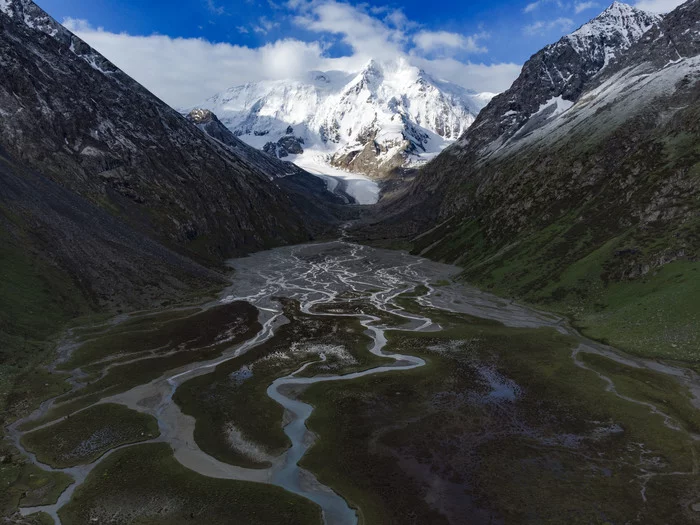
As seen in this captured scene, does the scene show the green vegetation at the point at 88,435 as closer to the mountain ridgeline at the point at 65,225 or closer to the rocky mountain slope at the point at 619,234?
the mountain ridgeline at the point at 65,225

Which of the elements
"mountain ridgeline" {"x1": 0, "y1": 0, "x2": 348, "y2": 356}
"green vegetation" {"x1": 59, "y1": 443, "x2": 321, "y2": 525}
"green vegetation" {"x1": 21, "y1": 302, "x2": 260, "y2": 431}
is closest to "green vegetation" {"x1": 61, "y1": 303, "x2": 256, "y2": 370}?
"green vegetation" {"x1": 21, "y1": 302, "x2": 260, "y2": 431}

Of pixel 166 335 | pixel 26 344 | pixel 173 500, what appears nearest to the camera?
pixel 173 500

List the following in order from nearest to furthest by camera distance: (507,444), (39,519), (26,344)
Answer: (39,519)
(507,444)
(26,344)

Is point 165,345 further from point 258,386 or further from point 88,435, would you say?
point 88,435

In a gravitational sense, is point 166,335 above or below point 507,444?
above

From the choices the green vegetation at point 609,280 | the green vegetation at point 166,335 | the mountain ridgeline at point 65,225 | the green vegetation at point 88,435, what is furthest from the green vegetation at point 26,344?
the green vegetation at point 609,280

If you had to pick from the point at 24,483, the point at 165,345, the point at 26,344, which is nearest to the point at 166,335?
the point at 165,345

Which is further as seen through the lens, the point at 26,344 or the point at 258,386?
the point at 26,344

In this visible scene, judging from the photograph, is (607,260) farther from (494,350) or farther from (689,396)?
(689,396)
